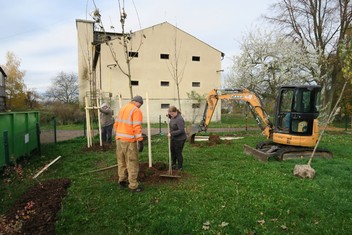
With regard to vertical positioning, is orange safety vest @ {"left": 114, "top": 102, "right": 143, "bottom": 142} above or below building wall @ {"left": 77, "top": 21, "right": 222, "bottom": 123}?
below

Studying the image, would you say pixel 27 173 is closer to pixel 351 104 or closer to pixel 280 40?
pixel 280 40

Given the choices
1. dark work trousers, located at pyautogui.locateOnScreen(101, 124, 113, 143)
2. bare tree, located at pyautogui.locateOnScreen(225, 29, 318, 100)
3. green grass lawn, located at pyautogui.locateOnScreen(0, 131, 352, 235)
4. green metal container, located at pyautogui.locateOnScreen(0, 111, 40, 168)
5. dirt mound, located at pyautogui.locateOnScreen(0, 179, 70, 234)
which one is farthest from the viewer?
bare tree, located at pyautogui.locateOnScreen(225, 29, 318, 100)

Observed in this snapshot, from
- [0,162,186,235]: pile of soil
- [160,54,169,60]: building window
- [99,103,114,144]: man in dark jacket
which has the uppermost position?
[160,54,169,60]: building window

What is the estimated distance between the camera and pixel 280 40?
25.3 m

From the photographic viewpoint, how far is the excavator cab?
8.65 metres

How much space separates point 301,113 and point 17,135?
895cm

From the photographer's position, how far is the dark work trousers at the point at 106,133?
37.4ft

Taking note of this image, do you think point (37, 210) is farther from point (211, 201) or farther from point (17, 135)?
point (17, 135)

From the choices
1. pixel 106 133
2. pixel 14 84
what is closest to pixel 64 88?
pixel 14 84

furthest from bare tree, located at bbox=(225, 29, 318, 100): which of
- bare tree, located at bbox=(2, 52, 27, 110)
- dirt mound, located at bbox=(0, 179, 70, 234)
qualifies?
bare tree, located at bbox=(2, 52, 27, 110)

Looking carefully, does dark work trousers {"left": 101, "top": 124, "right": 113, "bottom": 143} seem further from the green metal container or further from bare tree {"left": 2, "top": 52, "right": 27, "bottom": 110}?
bare tree {"left": 2, "top": 52, "right": 27, "bottom": 110}

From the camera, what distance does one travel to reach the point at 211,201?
16.6 feet

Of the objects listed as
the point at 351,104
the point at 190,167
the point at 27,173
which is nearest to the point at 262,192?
the point at 190,167

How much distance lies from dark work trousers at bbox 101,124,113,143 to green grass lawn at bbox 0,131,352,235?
3.42 meters
